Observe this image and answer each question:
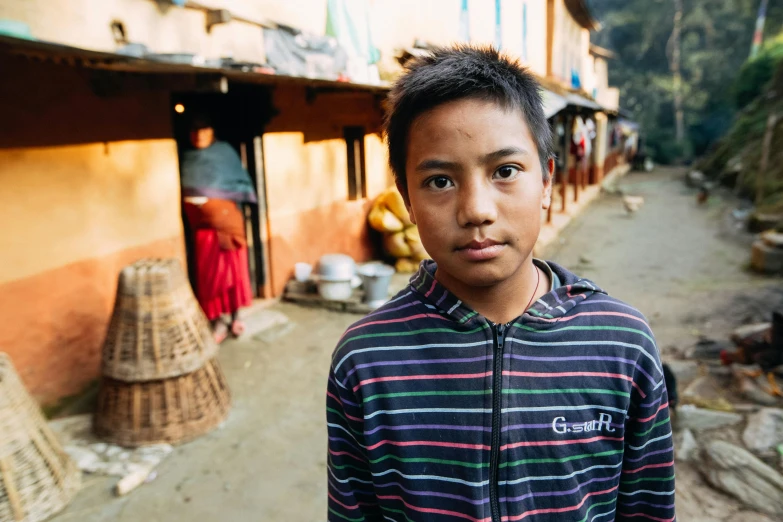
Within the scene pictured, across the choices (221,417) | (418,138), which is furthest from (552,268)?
(221,417)

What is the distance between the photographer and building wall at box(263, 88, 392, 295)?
646 cm

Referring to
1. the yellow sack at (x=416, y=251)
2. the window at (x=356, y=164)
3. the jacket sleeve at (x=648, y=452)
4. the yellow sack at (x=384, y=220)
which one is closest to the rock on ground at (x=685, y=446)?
the jacket sleeve at (x=648, y=452)

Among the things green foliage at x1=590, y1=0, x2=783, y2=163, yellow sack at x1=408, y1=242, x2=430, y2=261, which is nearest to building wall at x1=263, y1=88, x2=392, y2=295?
yellow sack at x1=408, y1=242, x2=430, y2=261

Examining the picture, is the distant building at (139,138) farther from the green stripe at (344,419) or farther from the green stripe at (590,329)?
the green stripe at (344,419)

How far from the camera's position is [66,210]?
400 cm

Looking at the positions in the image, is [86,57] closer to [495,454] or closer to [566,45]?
[495,454]

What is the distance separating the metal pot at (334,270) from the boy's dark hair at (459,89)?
511 centimetres

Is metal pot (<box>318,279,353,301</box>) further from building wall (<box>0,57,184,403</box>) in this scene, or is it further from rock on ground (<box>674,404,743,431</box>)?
rock on ground (<box>674,404,743,431</box>)

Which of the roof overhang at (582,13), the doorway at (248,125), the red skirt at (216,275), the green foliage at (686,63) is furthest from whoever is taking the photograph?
the green foliage at (686,63)

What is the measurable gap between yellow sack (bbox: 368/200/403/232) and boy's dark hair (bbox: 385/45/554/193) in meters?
6.54

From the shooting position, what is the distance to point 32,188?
3760mm

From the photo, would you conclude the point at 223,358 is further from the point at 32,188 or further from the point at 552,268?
the point at 552,268

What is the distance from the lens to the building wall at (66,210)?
3.67m

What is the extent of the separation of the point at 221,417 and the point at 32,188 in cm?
196
